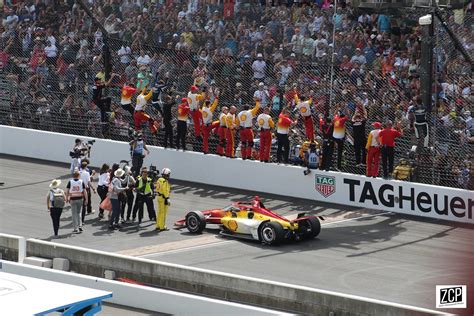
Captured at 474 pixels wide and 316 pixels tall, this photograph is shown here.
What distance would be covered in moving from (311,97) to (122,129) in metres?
5.55

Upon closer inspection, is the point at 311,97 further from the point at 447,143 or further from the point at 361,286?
the point at 361,286

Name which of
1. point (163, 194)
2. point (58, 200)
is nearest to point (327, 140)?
point (163, 194)

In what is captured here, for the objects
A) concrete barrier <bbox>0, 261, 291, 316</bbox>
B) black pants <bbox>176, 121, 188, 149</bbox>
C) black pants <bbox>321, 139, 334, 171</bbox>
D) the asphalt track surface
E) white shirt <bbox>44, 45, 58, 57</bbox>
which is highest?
white shirt <bbox>44, 45, 58, 57</bbox>

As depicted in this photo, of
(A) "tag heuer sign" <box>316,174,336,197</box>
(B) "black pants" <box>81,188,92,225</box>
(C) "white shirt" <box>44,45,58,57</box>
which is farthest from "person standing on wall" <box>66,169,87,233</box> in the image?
(C) "white shirt" <box>44,45,58,57</box>

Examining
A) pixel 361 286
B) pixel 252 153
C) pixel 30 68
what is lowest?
pixel 361 286

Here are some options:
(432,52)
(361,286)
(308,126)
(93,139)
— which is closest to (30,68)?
(93,139)

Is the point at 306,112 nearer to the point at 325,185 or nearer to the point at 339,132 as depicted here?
the point at 339,132

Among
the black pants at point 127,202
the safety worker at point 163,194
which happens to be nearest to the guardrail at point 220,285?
the safety worker at point 163,194

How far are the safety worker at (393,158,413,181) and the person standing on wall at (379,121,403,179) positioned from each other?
0.14 m

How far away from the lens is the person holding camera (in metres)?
27.9

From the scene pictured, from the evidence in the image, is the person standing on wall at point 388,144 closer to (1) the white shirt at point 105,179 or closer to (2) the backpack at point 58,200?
(1) the white shirt at point 105,179

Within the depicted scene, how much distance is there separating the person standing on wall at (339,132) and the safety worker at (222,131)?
107 inches

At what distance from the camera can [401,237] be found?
24.2 m

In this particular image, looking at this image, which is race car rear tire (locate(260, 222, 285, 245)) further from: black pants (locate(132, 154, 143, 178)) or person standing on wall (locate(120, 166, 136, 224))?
black pants (locate(132, 154, 143, 178))
